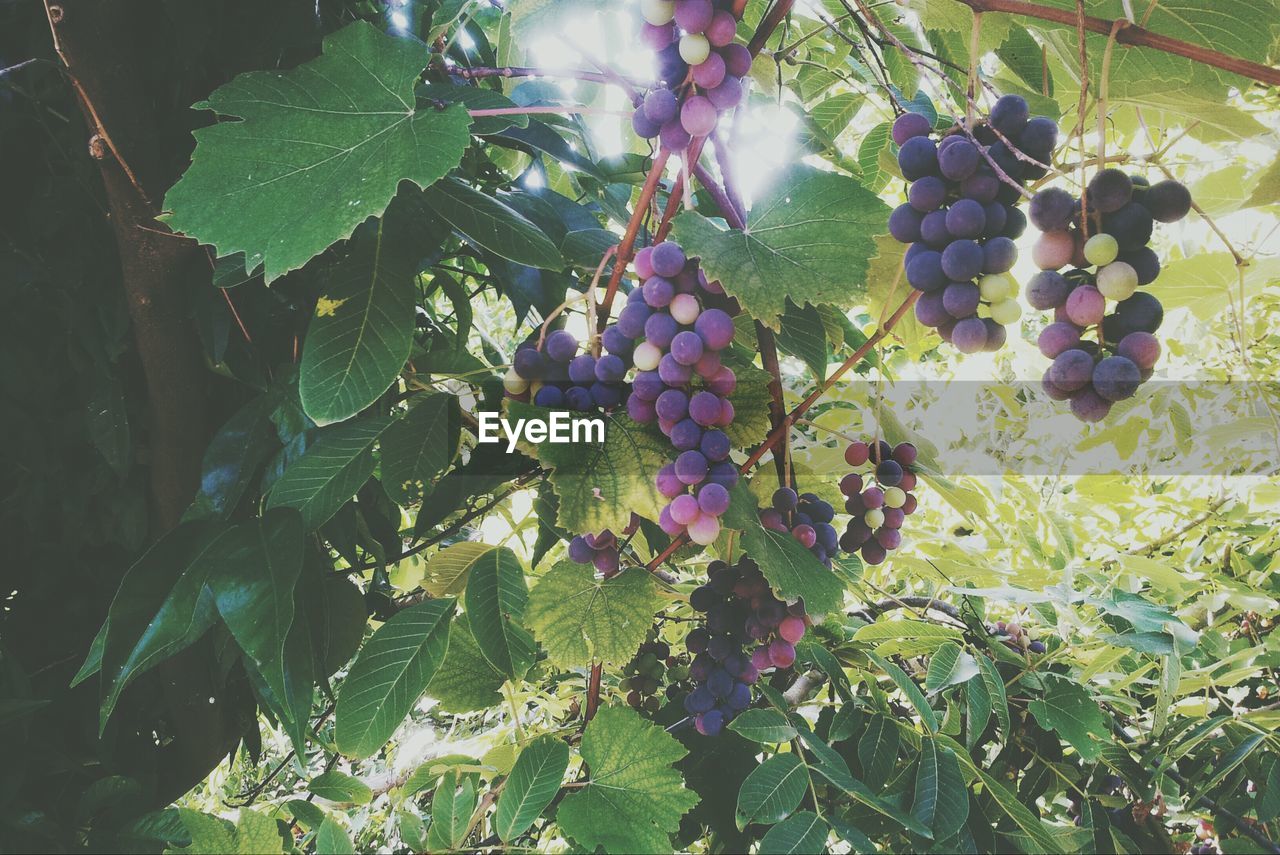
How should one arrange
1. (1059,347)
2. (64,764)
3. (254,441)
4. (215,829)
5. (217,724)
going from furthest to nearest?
(217,724), (64,764), (254,441), (215,829), (1059,347)

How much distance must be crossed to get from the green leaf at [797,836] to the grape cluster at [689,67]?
68 centimetres

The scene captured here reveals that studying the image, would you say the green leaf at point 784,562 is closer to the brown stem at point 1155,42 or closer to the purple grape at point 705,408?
the purple grape at point 705,408

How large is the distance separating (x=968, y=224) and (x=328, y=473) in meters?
0.63

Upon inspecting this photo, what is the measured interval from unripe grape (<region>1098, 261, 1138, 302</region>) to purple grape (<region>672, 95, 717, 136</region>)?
0.91ft

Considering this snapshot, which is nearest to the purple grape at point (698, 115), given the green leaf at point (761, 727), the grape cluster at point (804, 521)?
the grape cluster at point (804, 521)

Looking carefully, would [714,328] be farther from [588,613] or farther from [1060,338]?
[588,613]

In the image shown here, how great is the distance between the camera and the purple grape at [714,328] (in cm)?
52

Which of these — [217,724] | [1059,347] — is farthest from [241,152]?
[217,724]

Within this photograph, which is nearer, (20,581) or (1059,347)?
(1059,347)

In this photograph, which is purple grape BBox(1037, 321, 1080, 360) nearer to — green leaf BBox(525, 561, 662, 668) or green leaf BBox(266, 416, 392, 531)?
green leaf BBox(525, 561, 662, 668)

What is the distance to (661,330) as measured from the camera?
54 centimetres

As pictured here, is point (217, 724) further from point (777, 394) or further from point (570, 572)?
point (777, 394)

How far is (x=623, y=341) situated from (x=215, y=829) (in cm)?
61

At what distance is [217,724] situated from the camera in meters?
1.07
